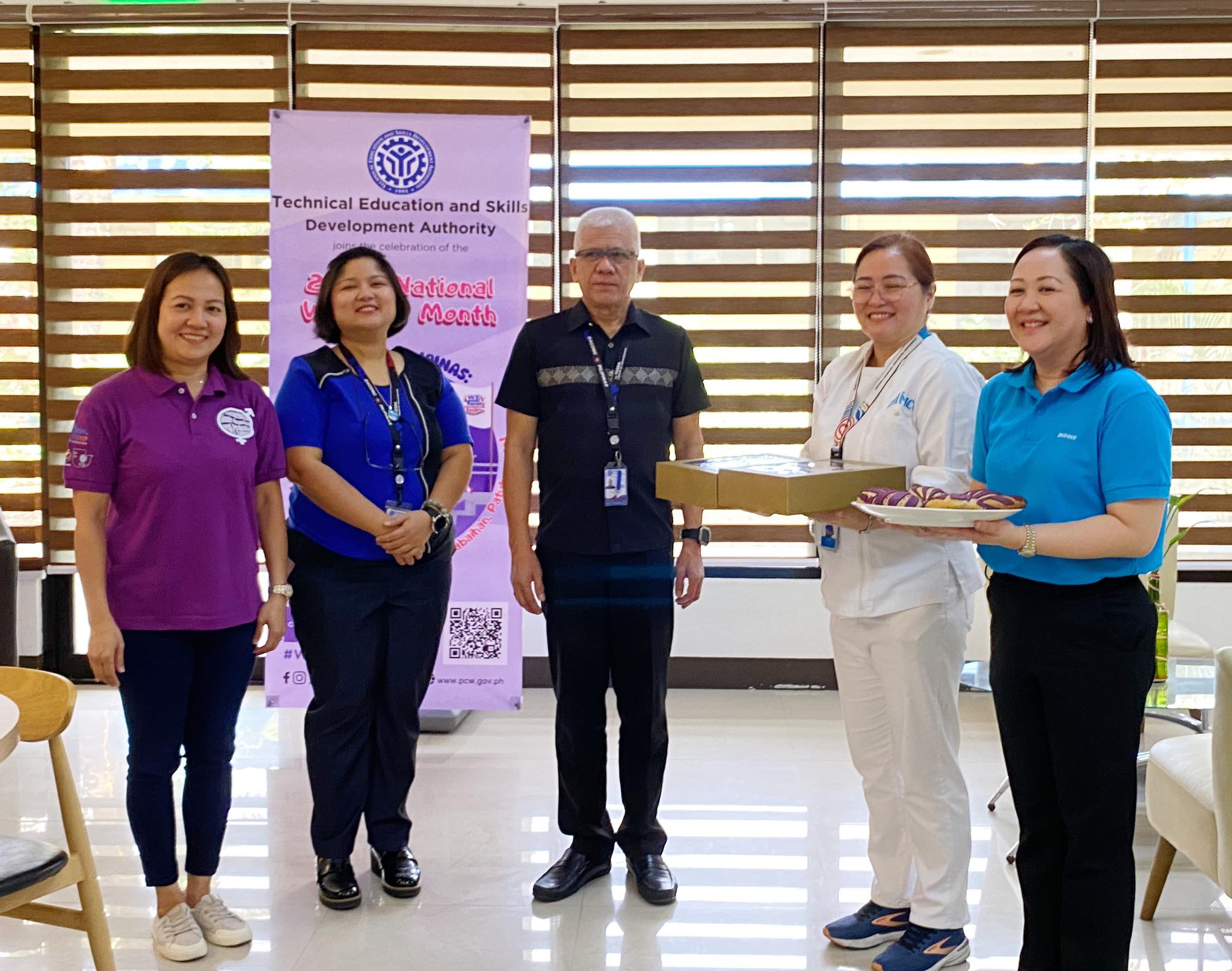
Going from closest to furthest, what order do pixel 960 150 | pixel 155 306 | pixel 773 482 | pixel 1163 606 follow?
pixel 773 482, pixel 155 306, pixel 1163 606, pixel 960 150

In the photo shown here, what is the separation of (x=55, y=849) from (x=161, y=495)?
2.67 ft

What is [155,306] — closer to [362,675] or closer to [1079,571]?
[362,675]

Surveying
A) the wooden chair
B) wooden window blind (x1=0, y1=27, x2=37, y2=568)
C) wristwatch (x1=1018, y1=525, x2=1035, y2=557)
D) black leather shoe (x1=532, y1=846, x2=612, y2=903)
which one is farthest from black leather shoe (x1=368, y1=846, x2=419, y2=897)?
wooden window blind (x1=0, y1=27, x2=37, y2=568)

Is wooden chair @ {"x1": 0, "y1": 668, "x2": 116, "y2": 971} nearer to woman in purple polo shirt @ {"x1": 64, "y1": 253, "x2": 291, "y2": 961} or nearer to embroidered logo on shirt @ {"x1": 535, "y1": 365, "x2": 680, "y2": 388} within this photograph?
woman in purple polo shirt @ {"x1": 64, "y1": 253, "x2": 291, "y2": 961}

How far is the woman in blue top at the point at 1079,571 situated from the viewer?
6.79ft

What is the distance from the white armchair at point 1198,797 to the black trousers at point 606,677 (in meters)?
1.31

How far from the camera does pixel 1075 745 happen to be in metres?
2.14

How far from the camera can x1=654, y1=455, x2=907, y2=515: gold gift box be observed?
7.54 feet

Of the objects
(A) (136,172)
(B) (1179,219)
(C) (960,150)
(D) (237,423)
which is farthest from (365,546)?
(B) (1179,219)

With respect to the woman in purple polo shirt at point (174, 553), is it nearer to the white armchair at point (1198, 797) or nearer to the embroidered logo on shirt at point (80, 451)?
the embroidered logo on shirt at point (80, 451)

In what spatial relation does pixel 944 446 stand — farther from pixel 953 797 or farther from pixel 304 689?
pixel 304 689

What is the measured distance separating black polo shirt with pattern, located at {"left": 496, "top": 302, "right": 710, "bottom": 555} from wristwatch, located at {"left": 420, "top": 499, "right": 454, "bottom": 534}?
0.26 metres

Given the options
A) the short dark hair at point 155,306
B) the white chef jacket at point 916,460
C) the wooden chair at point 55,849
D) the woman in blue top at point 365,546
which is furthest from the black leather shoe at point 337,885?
the white chef jacket at point 916,460

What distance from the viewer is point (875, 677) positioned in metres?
2.69
